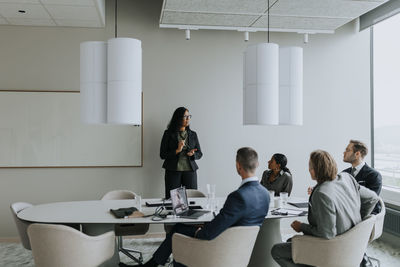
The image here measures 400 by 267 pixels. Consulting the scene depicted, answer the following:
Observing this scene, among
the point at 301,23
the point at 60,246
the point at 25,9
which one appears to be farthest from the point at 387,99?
the point at 25,9

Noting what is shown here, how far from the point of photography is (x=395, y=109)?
5684 mm

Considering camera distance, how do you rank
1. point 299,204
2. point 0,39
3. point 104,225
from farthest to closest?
point 0,39 < point 299,204 < point 104,225

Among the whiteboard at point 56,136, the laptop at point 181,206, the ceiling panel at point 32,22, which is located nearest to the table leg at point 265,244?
the laptop at point 181,206

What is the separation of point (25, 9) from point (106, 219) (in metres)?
3.11

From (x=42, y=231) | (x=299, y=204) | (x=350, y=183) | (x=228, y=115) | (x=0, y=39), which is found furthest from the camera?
(x=228, y=115)

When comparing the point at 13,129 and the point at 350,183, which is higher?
the point at 13,129

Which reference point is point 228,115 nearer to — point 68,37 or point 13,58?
point 68,37

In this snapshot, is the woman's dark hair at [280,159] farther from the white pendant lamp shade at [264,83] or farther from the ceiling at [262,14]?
the ceiling at [262,14]

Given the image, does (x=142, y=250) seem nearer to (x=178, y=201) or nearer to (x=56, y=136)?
(x=178, y=201)

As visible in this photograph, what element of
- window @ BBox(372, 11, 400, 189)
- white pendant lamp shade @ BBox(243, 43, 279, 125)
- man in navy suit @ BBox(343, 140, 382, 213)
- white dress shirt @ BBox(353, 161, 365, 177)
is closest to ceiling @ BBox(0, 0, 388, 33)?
window @ BBox(372, 11, 400, 189)

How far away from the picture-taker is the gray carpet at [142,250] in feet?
15.1

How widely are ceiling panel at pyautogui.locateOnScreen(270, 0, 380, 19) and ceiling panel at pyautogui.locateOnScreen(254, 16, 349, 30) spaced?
0.18 metres

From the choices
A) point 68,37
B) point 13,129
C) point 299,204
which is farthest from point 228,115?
point 13,129

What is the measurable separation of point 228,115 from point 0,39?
11.9 feet
